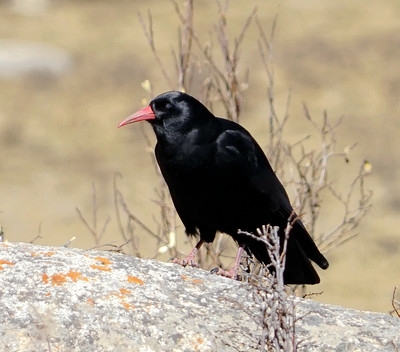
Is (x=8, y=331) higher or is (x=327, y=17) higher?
(x=327, y=17)

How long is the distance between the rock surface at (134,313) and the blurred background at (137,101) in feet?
24.0

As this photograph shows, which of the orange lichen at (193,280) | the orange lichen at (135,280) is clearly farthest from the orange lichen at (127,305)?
the orange lichen at (193,280)

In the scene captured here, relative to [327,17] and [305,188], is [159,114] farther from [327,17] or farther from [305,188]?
[327,17]

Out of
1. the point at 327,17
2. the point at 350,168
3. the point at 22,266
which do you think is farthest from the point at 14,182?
the point at 22,266

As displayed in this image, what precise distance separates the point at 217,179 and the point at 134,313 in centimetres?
208

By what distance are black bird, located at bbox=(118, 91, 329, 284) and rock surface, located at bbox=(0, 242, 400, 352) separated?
4.74 feet

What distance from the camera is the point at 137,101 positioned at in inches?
684

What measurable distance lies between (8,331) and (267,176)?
9.23 ft

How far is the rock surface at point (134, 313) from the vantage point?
182 inches

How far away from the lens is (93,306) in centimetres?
481

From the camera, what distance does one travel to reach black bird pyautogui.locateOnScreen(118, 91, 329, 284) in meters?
6.77

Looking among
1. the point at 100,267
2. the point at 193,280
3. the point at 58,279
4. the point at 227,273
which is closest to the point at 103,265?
the point at 100,267

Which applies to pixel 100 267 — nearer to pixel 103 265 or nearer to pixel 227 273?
pixel 103 265

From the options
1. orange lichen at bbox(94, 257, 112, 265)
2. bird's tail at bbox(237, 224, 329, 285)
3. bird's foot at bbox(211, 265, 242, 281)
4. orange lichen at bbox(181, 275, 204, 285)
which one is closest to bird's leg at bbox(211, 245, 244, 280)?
bird's foot at bbox(211, 265, 242, 281)
